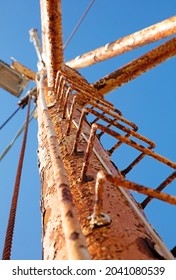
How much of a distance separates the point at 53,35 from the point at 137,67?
1.56 meters

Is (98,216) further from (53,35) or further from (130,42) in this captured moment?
(130,42)

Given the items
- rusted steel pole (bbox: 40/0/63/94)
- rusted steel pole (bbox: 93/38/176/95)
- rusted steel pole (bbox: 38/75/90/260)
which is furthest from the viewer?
rusted steel pole (bbox: 93/38/176/95)

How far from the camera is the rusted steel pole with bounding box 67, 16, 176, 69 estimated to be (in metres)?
5.09

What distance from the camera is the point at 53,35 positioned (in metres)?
4.68

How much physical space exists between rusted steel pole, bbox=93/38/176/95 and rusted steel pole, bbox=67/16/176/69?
0.19 metres

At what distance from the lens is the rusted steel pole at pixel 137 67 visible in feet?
17.6

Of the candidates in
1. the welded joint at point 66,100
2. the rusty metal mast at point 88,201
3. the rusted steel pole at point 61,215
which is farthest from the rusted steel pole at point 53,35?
the rusted steel pole at point 61,215

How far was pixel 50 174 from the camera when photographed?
275 centimetres

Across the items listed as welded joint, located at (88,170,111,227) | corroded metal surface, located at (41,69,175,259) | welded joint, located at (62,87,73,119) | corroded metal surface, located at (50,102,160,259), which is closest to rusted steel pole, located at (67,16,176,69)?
welded joint, located at (62,87,73,119)

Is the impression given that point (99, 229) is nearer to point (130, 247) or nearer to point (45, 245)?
point (130, 247)

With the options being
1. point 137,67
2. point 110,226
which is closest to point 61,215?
point 110,226

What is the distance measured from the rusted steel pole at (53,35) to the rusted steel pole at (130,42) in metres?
1.44

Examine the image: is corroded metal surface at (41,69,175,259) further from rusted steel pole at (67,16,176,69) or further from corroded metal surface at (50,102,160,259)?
rusted steel pole at (67,16,176,69)
